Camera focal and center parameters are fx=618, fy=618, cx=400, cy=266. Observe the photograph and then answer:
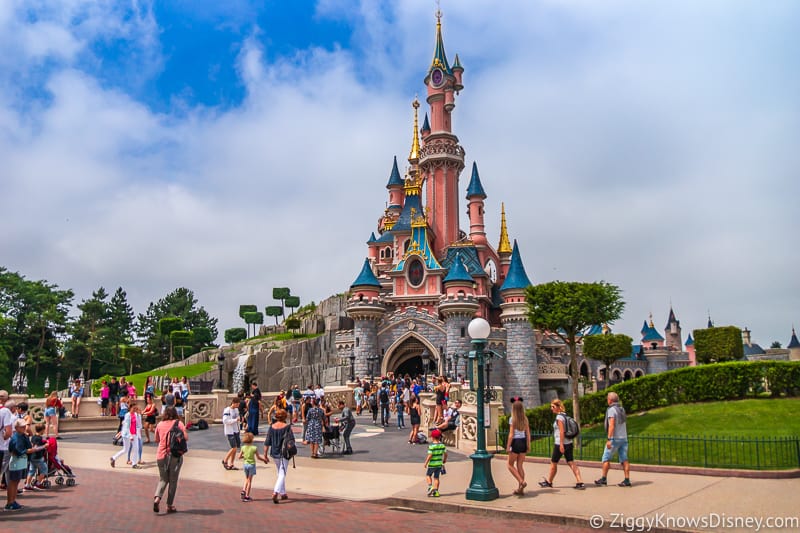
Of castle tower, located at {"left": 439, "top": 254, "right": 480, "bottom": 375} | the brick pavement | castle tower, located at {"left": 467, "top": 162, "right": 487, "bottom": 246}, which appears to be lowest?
the brick pavement

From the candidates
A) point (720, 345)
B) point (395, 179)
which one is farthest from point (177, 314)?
point (720, 345)

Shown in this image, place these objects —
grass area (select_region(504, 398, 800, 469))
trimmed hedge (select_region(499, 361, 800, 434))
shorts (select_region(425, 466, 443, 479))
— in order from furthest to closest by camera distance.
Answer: trimmed hedge (select_region(499, 361, 800, 434)), grass area (select_region(504, 398, 800, 469)), shorts (select_region(425, 466, 443, 479))

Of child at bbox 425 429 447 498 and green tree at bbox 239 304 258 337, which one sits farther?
green tree at bbox 239 304 258 337

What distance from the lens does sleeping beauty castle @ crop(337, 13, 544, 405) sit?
4662cm

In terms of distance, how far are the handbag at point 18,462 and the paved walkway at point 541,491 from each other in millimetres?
3693

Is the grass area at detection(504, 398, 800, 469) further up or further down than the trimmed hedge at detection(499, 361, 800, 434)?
further down

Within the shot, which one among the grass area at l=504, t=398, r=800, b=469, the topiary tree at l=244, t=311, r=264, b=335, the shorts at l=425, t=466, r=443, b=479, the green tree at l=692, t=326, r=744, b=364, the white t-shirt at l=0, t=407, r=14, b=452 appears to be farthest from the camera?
the topiary tree at l=244, t=311, r=264, b=335

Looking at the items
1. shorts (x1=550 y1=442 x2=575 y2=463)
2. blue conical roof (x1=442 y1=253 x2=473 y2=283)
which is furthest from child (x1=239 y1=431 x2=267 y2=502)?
blue conical roof (x1=442 y1=253 x2=473 y2=283)

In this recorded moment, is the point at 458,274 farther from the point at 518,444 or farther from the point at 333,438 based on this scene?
the point at 518,444

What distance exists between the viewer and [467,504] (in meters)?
10.4

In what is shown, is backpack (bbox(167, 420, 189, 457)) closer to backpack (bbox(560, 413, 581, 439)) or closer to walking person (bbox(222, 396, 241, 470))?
walking person (bbox(222, 396, 241, 470))

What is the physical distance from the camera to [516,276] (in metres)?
50.0

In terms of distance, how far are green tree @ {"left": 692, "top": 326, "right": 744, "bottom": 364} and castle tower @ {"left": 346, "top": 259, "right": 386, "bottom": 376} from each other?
97.2ft

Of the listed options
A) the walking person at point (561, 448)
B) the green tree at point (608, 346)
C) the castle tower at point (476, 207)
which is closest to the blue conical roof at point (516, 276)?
the castle tower at point (476, 207)
